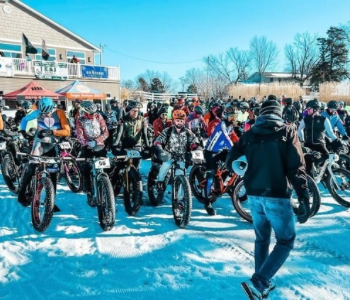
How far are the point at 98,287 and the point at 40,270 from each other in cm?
81

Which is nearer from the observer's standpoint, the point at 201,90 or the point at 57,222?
the point at 57,222

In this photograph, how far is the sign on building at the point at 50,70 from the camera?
73.8 feet

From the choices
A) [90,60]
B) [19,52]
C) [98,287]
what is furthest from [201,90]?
[98,287]

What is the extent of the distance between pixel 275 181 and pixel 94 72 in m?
24.3

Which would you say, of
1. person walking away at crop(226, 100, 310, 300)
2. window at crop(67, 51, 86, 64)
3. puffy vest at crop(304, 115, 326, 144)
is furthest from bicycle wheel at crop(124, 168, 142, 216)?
window at crop(67, 51, 86, 64)

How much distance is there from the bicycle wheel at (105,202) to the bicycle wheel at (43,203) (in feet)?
2.15

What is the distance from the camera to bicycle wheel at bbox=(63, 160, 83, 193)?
694 cm

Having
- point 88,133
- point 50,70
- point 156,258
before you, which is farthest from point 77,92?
point 156,258

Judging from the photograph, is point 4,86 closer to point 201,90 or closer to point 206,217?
point 206,217

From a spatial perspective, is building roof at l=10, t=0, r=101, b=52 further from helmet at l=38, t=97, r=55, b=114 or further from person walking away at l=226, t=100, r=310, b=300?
person walking away at l=226, t=100, r=310, b=300

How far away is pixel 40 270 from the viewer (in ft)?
12.0

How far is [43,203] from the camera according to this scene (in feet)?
15.8

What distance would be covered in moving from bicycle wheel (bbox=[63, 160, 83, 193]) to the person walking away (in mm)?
4741

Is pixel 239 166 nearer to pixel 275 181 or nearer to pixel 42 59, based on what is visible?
pixel 275 181
